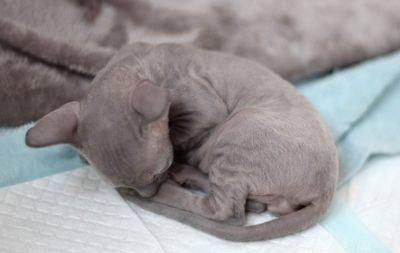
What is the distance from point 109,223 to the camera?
6.05 ft

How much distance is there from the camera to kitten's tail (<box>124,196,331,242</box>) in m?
1.76

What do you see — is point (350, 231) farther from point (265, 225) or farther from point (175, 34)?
point (175, 34)

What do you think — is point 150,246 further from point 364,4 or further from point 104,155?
point 364,4

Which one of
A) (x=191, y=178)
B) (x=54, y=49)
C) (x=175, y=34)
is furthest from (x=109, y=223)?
(x=175, y=34)

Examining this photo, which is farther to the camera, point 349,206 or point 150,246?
point 349,206

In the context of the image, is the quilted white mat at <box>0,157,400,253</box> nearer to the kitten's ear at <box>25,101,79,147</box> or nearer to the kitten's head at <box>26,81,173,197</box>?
the kitten's head at <box>26,81,173,197</box>

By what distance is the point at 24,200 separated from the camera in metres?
1.92

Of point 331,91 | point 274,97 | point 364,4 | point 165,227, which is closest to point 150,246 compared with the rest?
point 165,227

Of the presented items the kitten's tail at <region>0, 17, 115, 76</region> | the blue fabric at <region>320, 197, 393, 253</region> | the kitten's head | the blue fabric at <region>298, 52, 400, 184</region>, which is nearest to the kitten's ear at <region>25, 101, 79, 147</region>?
the kitten's head

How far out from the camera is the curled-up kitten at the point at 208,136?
168cm

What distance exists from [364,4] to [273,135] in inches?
43.6

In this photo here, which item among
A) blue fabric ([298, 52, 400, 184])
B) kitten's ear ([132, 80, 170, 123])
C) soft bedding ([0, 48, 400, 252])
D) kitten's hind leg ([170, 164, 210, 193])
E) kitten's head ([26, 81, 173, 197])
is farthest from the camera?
blue fabric ([298, 52, 400, 184])

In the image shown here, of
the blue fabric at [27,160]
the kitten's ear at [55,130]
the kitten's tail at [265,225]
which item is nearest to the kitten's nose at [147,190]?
the kitten's tail at [265,225]

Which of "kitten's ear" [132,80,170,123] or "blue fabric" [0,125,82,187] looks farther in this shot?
"blue fabric" [0,125,82,187]
